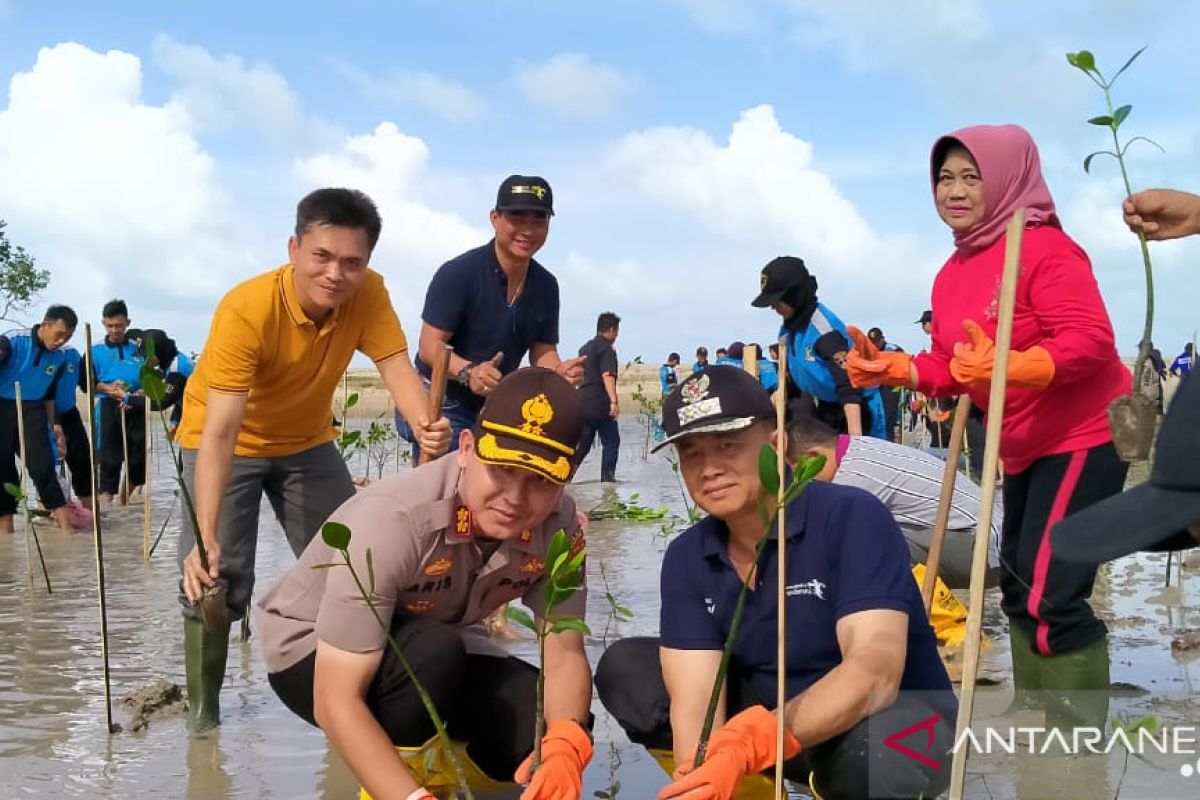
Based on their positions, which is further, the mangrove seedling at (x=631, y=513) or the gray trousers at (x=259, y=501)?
the mangrove seedling at (x=631, y=513)

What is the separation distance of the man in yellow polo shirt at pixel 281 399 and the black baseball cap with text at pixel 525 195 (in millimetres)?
868

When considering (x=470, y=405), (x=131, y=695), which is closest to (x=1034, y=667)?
(x=470, y=405)

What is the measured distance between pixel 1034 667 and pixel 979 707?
1.77 ft

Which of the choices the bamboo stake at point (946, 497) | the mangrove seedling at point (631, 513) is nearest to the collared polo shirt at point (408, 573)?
the bamboo stake at point (946, 497)

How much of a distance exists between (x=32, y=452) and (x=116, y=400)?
7.12 feet

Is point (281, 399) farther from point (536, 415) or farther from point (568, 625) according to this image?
point (568, 625)

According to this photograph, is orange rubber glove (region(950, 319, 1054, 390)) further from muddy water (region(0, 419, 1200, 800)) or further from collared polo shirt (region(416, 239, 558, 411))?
collared polo shirt (region(416, 239, 558, 411))

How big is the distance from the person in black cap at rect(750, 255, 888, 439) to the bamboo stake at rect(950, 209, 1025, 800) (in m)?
3.90

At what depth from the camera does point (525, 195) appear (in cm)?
480

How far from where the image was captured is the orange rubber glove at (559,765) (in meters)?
2.54

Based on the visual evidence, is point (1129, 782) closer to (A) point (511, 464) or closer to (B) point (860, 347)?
(B) point (860, 347)

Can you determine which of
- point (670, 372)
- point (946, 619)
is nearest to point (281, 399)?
point (946, 619)

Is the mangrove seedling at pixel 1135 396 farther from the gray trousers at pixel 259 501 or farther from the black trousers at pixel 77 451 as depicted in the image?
the black trousers at pixel 77 451

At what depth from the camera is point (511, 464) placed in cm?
266
